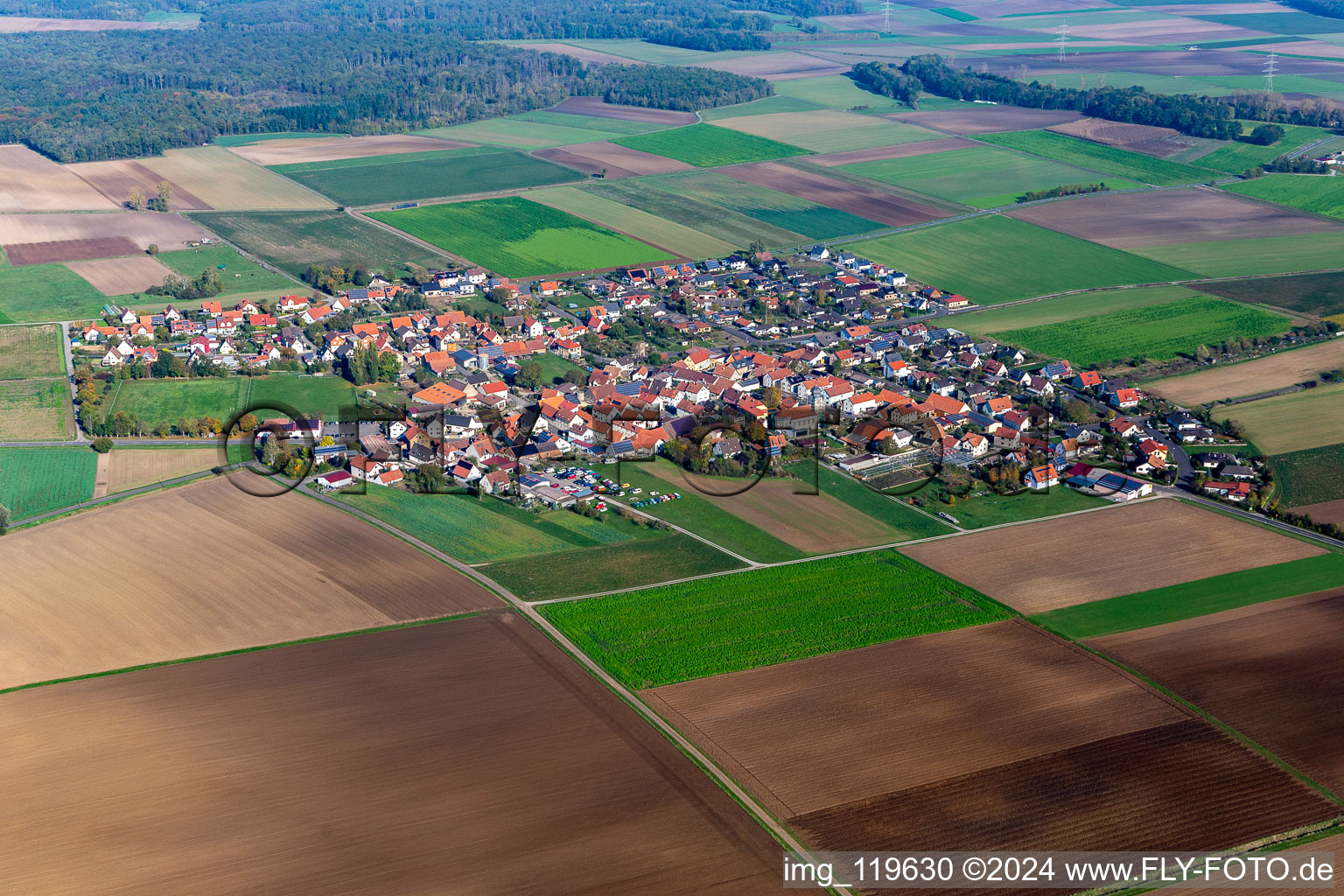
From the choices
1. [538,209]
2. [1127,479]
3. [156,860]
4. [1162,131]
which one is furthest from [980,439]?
[1162,131]

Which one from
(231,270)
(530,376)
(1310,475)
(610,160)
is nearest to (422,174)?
(610,160)

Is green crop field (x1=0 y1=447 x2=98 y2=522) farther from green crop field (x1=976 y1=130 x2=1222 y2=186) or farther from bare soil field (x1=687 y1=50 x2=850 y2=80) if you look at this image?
bare soil field (x1=687 y1=50 x2=850 y2=80)

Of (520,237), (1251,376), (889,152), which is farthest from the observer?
(889,152)

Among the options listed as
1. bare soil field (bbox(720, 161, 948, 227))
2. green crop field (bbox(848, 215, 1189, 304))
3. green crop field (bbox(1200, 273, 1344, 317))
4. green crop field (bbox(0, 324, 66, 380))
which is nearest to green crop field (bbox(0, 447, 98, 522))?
green crop field (bbox(0, 324, 66, 380))

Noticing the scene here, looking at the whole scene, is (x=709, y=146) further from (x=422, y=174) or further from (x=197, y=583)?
(x=197, y=583)

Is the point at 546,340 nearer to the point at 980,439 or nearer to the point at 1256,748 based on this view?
the point at 980,439

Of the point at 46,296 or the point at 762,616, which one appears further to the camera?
the point at 46,296
